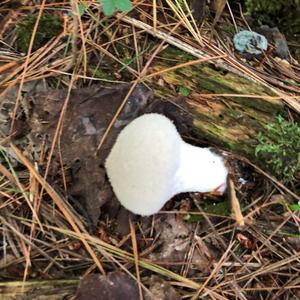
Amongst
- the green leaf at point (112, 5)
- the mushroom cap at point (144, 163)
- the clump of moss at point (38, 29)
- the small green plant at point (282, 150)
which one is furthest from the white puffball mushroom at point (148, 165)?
the clump of moss at point (38, 29)

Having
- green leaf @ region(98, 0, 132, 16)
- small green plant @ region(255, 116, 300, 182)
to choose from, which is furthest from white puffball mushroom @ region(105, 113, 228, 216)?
green leaf @ region(98, 0, 132, 16)

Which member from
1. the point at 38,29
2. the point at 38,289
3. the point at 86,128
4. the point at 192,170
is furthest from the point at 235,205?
the point at 38,29

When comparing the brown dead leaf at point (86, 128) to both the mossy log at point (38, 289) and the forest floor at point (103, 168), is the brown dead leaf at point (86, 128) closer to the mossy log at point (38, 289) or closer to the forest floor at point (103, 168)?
the forest floor at point (103, 168)

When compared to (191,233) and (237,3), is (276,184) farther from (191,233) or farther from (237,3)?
(237,3)

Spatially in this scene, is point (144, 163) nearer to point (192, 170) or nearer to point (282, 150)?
point (192, 170)

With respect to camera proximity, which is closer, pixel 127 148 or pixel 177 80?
pixel 127 148

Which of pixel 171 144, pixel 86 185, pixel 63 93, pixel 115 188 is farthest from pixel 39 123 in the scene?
pixel 171 144
